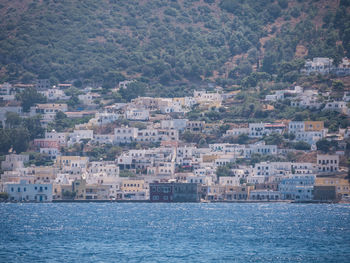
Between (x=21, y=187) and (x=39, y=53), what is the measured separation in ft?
252

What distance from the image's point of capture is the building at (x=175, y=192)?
383 ft

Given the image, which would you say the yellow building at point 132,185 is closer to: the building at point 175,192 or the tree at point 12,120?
the building at point 175,192

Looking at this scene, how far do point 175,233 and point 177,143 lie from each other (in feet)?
208

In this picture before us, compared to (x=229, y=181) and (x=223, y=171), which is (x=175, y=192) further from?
(x=223, y=171)

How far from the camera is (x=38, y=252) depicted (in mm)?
67562

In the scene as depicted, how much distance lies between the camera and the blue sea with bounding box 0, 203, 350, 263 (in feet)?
217

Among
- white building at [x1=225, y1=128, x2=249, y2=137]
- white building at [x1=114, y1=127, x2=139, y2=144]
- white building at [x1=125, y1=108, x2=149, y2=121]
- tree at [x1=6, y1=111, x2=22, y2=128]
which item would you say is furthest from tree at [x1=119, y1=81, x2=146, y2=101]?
white building at [x1=225, y1=128, x2=249, y2=137]

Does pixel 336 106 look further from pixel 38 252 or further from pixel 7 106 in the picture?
pixel 38 252

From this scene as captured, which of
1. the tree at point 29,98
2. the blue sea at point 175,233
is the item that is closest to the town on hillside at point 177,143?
the tree at point 29,98

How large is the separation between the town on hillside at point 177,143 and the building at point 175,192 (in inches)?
4.2

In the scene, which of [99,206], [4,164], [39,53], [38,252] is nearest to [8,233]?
[38,252]

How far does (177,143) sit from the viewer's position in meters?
143

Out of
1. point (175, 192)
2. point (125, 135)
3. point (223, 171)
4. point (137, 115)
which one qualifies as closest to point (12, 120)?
point (137, 115)

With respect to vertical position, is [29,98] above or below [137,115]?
above
